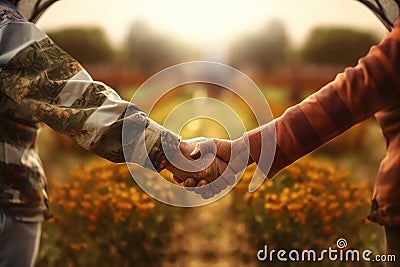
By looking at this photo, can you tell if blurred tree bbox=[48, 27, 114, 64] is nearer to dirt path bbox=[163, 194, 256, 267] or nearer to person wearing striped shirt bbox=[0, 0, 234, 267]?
person wearing striped shirt bbox=[0, 0, 234, 267]

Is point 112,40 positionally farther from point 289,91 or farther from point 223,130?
point 289,91

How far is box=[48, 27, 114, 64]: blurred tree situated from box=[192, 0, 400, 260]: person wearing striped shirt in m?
0.45

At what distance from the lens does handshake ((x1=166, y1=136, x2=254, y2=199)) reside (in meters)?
1.67

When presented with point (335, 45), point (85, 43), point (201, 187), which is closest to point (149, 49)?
point (85, 43)

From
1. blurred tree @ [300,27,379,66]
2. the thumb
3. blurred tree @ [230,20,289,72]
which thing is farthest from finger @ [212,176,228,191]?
blurred tree @ [300,27,379,66]

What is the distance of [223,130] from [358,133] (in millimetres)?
395

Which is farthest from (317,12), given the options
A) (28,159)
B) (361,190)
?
(28,159)

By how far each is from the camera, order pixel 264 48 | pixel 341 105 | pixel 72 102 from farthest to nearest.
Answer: pixel 264 48
pixel 341 105
pixel 72 102

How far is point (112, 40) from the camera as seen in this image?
189 cm

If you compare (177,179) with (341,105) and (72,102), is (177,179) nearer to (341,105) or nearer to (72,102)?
(72,102)

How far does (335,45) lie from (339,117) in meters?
0.30

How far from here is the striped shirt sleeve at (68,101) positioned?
4.93ft

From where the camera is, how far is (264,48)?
6.10ft

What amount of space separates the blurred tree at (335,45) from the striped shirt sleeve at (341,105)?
0.14m
